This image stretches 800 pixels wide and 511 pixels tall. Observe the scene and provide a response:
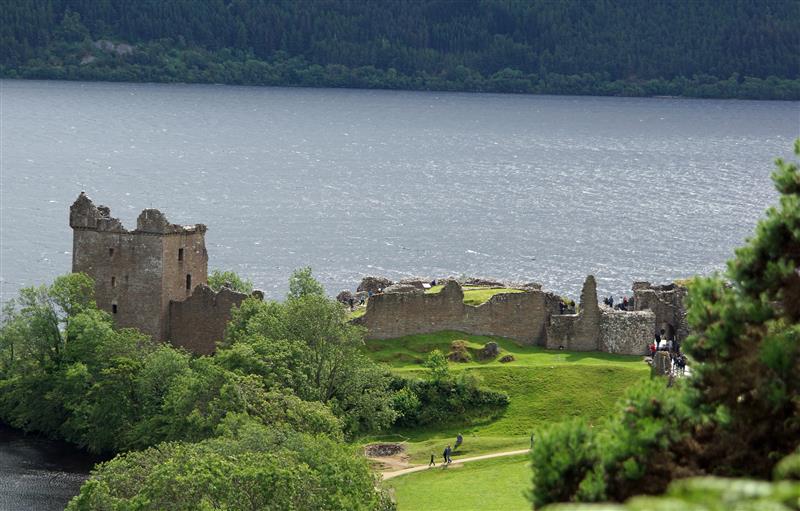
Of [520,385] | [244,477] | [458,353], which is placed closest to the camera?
[244,477]

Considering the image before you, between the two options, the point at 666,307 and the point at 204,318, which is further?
the point at 204,318

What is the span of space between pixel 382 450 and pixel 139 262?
65.2ft

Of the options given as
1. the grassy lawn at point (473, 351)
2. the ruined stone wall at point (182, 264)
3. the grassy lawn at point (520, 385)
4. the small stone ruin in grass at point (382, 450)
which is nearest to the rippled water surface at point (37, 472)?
the ruined stone wall at point (182, 264)

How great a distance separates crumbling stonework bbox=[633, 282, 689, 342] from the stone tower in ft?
66.9

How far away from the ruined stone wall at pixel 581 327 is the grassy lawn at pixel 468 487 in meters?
14.8

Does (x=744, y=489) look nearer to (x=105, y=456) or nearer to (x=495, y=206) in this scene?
(x=105, y=456)

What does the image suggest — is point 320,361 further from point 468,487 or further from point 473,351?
point 468,487

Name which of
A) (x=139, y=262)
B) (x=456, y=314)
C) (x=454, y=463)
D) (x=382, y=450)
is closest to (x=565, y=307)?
(x=456, y=314)

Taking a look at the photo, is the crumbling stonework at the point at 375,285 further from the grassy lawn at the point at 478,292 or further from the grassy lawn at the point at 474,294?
the grassy lawn at the point at 474,294

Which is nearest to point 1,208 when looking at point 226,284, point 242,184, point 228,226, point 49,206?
point 49,206

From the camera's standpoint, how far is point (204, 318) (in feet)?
283

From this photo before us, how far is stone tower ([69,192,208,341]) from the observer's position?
284 feet

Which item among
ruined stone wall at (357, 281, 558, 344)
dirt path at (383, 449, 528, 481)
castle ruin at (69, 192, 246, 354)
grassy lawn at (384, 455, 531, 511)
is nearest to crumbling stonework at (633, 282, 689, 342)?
ruined stone wall at (357, 281, 558, 344)

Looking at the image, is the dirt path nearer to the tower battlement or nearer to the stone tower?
the stone tower
